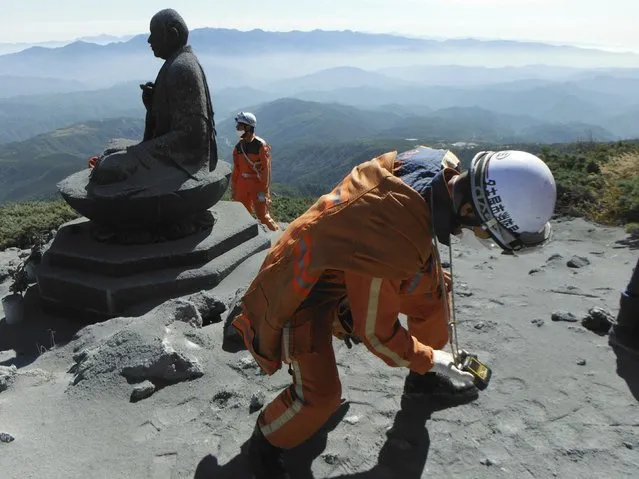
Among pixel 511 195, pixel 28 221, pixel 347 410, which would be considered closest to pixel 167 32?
pixel 347 410

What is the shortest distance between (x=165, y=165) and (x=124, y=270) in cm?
159

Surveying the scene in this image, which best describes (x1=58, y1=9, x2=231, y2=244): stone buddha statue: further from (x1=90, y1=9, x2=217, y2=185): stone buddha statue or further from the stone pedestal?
the stone pedestal

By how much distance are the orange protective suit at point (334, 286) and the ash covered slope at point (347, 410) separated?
0.69 metres

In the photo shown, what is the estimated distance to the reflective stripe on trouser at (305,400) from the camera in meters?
2.84

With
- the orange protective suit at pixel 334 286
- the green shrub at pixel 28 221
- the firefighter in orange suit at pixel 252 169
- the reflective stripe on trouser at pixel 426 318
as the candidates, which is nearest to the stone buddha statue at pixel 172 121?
the firefighter in orange suit at pixel 252 169

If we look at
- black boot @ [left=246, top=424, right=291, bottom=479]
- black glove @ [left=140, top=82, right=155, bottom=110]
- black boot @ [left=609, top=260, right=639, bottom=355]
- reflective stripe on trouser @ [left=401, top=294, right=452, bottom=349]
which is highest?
black glove @ [left=140, top=82, right=155, bottom=110]

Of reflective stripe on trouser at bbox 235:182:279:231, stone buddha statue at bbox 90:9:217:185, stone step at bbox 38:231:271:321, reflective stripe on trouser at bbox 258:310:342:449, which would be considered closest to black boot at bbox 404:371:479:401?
reflective stripe on trouser at bbox 258:310:342:449

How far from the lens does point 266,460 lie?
9.86 feet

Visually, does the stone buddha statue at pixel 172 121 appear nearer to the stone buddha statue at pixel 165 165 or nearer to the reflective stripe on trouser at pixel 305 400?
the stone buddha statue at pixel 165 165

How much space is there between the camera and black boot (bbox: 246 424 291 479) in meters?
2.99

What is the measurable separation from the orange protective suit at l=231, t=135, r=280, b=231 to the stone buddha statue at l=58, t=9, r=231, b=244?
3232 millimetres

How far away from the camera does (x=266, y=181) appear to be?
11.0 metres

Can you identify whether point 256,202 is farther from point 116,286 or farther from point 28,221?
point 28,221

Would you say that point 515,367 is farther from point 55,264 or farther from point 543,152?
point 543,152
